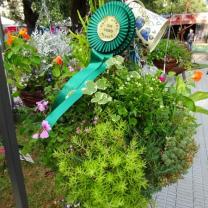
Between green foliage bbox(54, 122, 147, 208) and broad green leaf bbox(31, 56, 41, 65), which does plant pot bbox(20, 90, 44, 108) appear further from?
green foliage bbox(54, 122, 147, 208)

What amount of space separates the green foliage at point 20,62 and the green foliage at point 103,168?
59 cm

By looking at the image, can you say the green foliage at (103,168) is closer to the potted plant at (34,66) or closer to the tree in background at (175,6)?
the potted plant at (34,66)

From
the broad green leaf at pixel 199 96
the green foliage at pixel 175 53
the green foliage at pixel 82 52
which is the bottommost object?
the green foliage at pixel 175 53

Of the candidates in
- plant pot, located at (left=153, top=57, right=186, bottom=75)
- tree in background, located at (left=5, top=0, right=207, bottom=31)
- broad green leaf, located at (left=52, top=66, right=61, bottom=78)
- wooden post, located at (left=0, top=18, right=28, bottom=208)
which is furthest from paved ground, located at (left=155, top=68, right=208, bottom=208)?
tree in background, located at (left=5, top=0, right=207, bottom=31)

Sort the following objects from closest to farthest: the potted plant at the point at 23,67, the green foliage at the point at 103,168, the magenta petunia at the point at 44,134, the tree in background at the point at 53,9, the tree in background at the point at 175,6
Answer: the green foliage at the point at 103,168, the magenta petunia at the point at 44,134, the potted plant at the point at 23,67, the tree in background at the point at 175,6, the tree in background at the point at 53,9

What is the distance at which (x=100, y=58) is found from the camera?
4.16 feet

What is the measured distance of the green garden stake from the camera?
1.21 m

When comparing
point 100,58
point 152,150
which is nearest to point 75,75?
point 100,58

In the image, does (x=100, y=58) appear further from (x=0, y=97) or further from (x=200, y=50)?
(x=200, y=50)

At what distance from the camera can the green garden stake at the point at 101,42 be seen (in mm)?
1208

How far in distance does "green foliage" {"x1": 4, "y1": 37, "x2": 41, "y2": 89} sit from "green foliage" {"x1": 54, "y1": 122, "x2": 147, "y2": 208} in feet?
1.94

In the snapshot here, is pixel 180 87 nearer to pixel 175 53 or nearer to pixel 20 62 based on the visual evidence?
pixel 20 62

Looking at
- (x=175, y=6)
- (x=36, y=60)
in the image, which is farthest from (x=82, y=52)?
(x=175, y=6)

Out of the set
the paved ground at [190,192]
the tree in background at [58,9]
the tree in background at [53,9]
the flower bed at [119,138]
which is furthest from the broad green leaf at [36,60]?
the tree in background at [53,9]
